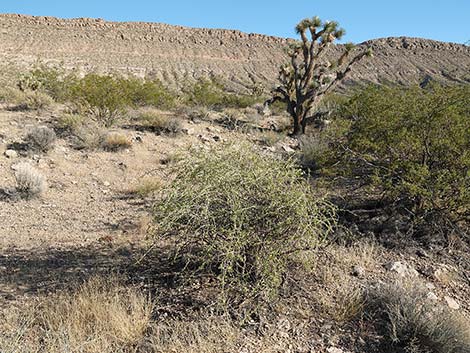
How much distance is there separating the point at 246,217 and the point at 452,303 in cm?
217

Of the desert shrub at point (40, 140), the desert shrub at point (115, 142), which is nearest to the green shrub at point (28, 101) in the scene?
the desert shrub at point (40, 140)

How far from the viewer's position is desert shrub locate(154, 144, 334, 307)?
3.75 metres

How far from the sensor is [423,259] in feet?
16.2

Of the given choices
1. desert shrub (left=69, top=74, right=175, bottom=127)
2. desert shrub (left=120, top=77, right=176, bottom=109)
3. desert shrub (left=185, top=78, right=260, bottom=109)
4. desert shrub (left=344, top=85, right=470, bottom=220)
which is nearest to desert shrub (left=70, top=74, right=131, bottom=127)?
desert shrub (left=69, top=74, right=175, bottom=127)

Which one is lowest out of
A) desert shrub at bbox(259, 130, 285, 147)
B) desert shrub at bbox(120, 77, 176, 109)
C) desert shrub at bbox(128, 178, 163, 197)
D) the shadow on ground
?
the shadow on ground

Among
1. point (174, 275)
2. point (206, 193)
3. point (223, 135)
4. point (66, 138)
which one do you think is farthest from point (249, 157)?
point (223, 135)

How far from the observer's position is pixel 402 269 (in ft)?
15.1

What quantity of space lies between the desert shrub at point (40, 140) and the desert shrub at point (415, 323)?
25.5 feet

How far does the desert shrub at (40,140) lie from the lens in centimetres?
925

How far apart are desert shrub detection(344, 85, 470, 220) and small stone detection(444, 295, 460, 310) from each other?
1335mm

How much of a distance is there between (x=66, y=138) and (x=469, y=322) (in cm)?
941

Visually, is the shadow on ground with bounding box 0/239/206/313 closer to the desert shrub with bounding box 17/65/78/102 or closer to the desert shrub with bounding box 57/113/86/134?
the desert shrub with bounding box 57/113/86/134

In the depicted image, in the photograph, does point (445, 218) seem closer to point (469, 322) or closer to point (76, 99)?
point (469, 322)

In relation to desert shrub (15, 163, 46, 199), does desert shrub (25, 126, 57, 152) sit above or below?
above
